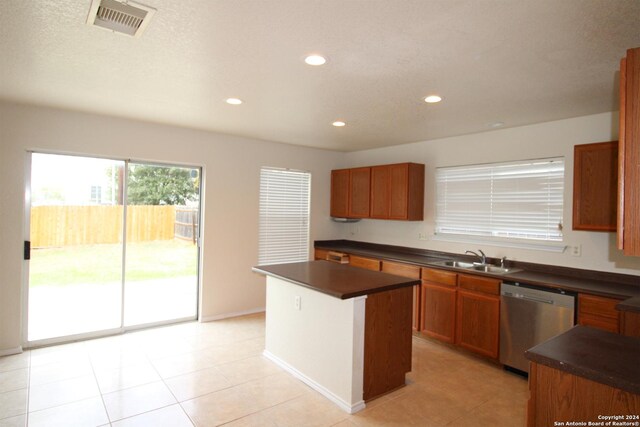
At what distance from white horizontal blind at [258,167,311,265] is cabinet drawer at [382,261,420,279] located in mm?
1584

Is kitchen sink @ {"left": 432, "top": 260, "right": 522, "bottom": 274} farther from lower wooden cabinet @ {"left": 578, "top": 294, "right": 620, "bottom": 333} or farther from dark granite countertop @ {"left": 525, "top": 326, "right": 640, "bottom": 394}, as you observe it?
dark granite countertop @ {"left": 525, "top": 326, "right": 640, "bottom": 394}

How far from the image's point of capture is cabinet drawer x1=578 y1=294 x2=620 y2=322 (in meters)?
2.75

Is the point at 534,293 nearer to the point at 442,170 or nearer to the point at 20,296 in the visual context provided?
the point at 442,170

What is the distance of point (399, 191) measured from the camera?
4.79 metres

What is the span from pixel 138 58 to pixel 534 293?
368cm

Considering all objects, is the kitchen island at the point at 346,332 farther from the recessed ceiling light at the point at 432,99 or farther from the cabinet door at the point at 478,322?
the recessed ceiling light at the point at 432,99

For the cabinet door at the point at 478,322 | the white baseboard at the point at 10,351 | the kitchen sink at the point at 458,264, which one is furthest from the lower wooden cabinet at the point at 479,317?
the white baseboard at the point at 10,351

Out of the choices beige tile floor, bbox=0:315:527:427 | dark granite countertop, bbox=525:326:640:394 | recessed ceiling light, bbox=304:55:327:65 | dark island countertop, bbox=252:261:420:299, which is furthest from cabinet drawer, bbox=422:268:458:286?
recessed ceiling light, bbox=304:55:327:65

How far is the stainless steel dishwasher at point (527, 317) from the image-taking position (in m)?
3.03

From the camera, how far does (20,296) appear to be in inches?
142

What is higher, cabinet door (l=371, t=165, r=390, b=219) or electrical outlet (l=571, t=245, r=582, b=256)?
cabinet door (l=371, t=165, r=390, b=219)

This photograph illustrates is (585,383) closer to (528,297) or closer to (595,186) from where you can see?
(528,297)

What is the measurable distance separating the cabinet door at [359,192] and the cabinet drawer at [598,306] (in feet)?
9.32

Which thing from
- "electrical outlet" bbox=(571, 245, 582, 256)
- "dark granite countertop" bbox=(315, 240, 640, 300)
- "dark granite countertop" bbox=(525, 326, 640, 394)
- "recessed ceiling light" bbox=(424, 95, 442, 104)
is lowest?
"dark granite countertop" bbox=(525, 326, 640, 394)
